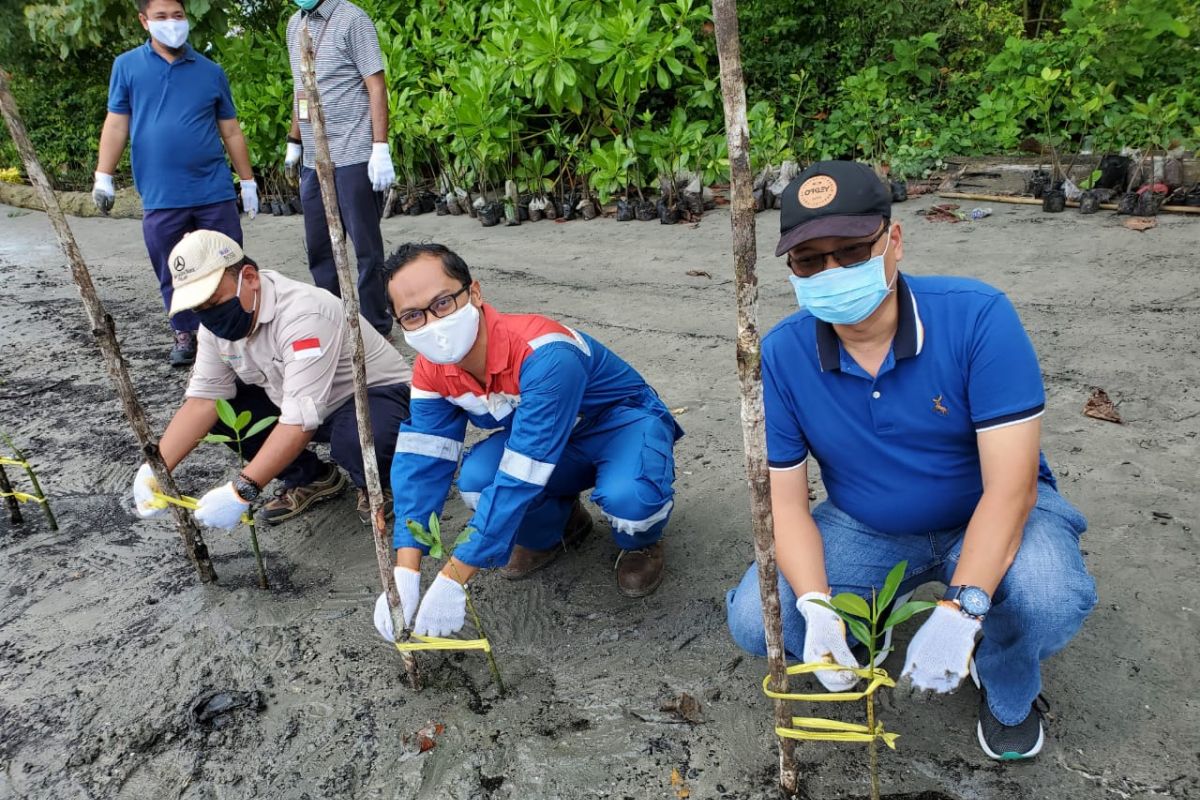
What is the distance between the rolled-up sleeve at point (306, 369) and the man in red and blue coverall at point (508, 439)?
1.56 ft

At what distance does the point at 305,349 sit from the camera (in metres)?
2.48

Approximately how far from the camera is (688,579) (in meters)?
2.32

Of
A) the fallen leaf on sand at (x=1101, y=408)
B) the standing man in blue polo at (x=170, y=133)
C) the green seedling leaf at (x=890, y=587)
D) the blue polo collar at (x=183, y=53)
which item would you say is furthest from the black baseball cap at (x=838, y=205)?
the blue polo collar at (x=183, y=53)

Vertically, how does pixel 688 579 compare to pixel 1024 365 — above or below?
below

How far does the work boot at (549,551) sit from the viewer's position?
7.98ft

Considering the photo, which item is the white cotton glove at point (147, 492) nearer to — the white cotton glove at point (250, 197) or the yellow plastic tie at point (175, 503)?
the yellow plastic tie at point (175, 503)

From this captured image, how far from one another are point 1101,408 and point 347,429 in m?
2.59

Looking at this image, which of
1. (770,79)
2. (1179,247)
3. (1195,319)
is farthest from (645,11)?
(1195,319)

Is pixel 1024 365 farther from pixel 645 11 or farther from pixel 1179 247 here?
pixel 645 11

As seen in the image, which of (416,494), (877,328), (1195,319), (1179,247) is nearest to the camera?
(877,328)

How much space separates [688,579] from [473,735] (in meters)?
0.76

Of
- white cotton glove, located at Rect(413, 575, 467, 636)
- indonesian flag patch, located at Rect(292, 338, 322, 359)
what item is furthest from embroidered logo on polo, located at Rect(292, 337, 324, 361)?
white cotton glove, located at Rect(413, 575, 467, 636)

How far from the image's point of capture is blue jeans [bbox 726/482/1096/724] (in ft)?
4.89

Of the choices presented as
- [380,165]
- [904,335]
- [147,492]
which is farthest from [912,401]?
[380,165]
